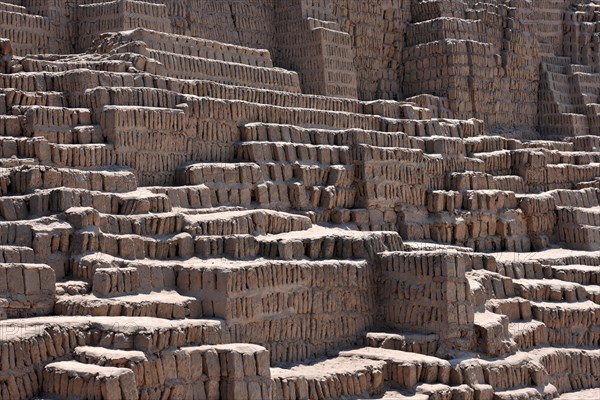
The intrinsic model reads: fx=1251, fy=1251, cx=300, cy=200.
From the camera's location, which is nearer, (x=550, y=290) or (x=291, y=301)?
(x=291, y=301)

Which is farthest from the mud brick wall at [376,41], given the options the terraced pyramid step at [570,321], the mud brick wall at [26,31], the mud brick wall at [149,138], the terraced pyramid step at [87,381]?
the terraced pyramid step at [87,381]

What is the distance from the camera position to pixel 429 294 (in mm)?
17828

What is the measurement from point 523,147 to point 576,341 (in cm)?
729

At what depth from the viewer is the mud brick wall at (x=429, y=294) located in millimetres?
17672

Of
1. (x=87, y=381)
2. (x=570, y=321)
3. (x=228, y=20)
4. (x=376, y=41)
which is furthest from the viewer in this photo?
(x=376, y=41)

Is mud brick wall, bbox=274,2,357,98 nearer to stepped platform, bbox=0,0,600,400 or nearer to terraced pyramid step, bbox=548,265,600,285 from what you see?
stepped platform, bbox=0,0,600,400

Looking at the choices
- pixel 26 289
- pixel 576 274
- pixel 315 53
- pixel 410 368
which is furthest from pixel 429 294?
pixel 315 53

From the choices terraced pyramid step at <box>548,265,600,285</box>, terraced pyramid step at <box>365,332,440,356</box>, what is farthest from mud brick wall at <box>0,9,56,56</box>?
terraced pyramid step at <box>548,265,600,285</box>

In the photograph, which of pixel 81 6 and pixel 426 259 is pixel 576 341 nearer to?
pixel 426 259

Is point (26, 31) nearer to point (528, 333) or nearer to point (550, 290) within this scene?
point (528, 333)

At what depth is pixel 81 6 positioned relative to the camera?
2262 centimetres

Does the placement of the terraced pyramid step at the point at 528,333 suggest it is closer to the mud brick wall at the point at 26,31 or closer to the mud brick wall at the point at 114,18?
the mud brick wall at the point at 114,18

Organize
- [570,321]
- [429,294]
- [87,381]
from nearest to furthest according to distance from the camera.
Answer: [87,381] → [429,294] → [570,321]

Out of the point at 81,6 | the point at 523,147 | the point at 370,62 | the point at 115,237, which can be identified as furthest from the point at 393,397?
the point at 370,62
